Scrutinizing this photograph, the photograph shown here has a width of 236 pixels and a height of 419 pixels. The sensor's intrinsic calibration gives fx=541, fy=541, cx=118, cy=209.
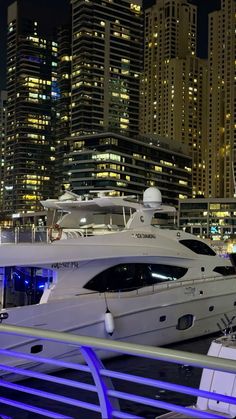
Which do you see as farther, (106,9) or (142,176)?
(106,9)

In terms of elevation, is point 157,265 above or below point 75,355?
above

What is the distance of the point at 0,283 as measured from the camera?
14.5 metres

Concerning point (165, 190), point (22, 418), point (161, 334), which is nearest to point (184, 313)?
point (161, 334)

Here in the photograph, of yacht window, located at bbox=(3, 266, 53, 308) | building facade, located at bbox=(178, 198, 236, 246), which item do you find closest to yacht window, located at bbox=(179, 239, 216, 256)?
yacht window, located at bbox=(3, 266, 53, 308)

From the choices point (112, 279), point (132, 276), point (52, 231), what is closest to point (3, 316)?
point (52, 231)

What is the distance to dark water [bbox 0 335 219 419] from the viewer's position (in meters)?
9.89

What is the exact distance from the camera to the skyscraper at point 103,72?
184250mm

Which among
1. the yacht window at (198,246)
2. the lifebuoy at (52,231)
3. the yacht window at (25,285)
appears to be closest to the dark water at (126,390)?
the yacht window at (25,285)

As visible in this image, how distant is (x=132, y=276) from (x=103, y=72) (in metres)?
181

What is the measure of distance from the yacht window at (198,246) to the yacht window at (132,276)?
2.77 ft

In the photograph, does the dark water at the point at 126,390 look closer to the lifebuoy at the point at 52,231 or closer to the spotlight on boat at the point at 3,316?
the spotlight on boat at the point at 3,316

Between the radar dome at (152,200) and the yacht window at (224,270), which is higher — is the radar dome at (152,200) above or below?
above

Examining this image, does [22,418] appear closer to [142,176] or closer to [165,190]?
[142,176]

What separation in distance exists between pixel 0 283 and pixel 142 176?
131161mm
